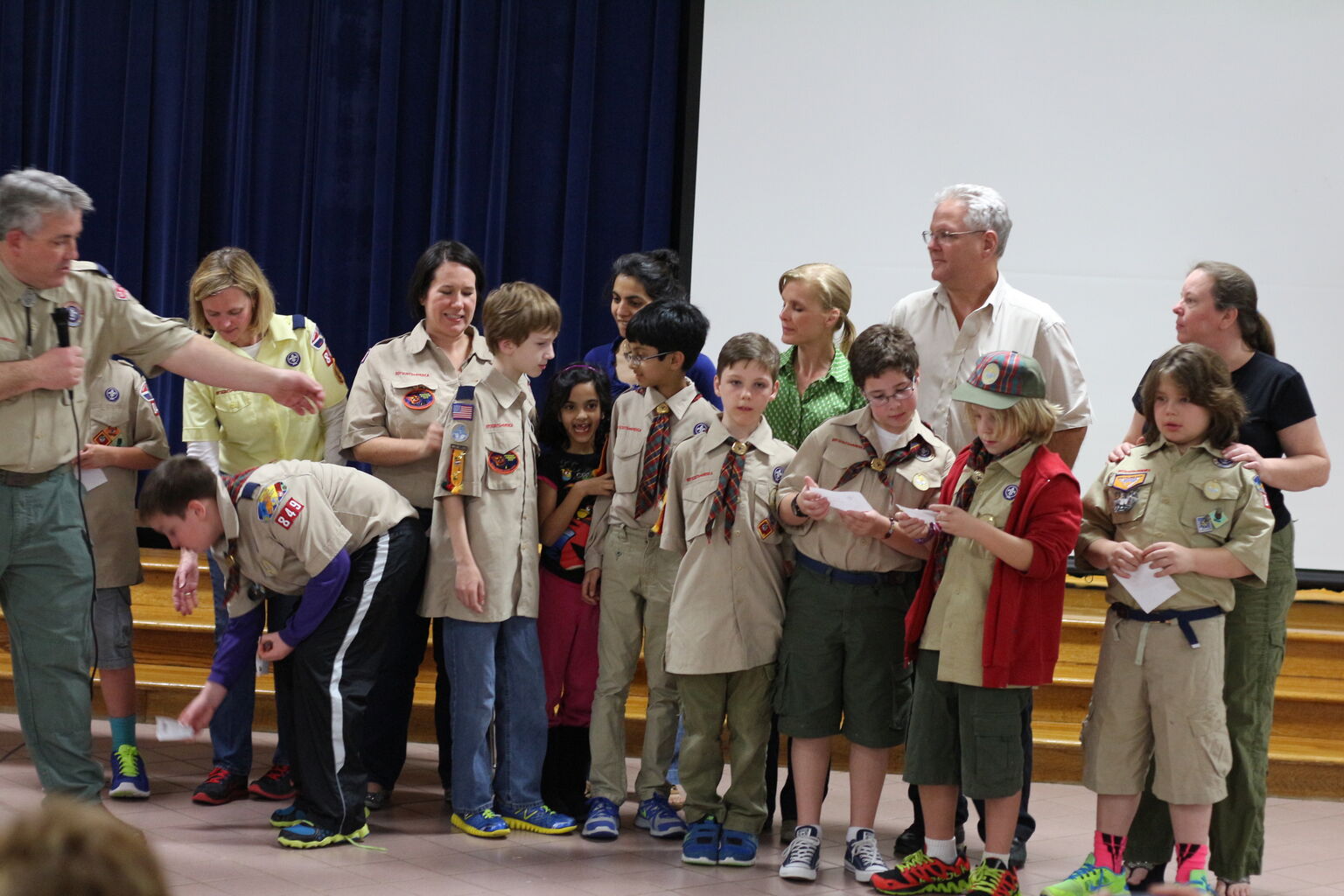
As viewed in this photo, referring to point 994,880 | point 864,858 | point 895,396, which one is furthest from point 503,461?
point 994,880

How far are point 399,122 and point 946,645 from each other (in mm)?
3772

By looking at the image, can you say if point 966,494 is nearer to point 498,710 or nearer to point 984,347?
point 984,347

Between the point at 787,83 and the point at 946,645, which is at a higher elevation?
the point at 787,83

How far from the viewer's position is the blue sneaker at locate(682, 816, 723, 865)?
130 inches

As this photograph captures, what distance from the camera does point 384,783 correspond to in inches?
147

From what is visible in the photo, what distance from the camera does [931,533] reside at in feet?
10.3

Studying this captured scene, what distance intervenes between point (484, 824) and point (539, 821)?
0.15m

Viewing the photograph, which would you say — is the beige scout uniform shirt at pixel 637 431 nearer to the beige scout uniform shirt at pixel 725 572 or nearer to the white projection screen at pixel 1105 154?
the beige scout uniform shirt at pixel 725 572

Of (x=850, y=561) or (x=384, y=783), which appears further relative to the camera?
(x=384, y=783)

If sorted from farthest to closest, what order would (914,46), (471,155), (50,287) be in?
(471,155), (914,46), (50,287)

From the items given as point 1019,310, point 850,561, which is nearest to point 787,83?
point 1019,310

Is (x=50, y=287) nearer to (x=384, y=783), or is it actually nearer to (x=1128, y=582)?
(x=384, y=783)

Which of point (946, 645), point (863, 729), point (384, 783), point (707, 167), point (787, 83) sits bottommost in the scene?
point (384, 783)

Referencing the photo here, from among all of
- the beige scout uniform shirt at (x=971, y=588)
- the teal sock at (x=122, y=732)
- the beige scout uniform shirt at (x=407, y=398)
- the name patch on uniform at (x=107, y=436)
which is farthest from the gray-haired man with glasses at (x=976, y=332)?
the name patch on uniform at (x=107, y=436)
